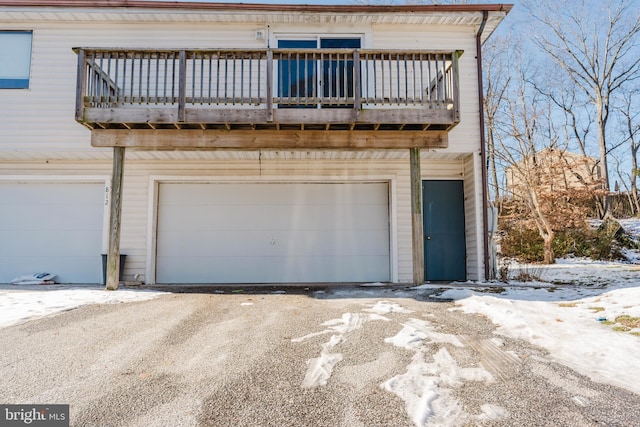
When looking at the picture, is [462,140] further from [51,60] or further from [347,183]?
[51,60]

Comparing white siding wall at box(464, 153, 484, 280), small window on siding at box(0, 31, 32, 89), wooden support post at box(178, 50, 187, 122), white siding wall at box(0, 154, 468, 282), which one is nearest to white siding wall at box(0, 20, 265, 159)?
small window on siding at box(0, 31, 32, 89)

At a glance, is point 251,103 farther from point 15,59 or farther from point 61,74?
point 15,59

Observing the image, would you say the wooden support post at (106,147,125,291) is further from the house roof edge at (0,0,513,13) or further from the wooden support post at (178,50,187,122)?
the house roof edge at (0,0,513,13)

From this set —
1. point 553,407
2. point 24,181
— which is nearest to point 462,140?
point 553,407

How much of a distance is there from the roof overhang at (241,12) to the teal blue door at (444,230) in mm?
3133

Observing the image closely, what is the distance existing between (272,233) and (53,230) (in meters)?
4.27

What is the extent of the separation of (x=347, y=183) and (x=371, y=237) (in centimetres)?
119

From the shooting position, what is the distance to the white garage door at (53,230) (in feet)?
26.6

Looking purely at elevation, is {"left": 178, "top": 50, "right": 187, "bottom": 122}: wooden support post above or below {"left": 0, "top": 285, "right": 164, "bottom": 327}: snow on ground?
above

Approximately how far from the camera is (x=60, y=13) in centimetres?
762

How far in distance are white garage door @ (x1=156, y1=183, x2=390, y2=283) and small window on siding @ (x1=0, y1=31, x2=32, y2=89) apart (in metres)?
3.18

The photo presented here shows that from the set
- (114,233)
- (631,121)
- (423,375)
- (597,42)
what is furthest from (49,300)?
(631,121)

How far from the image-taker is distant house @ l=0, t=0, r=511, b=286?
7.68 meters

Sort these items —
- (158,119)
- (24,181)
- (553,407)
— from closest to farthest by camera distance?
(553,407)
(158,119)
(24,181)
